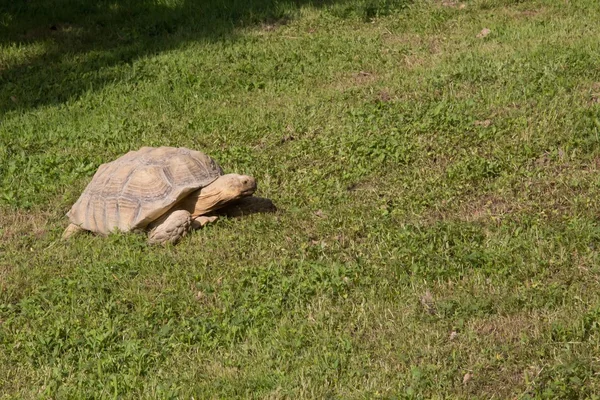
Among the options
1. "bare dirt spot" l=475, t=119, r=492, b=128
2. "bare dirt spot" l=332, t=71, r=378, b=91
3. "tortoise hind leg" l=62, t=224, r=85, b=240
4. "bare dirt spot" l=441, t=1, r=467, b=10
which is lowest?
"tortoise hind leg" l=62, t=224, r=85, b=240

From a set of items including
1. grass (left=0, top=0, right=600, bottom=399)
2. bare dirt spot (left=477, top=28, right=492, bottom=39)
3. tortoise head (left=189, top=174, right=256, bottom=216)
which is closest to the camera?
grass (left=0, top=0, right=600, bottom=399)

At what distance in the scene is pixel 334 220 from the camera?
898 centimetres

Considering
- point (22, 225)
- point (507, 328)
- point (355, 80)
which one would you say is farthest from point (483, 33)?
point (507, 328)

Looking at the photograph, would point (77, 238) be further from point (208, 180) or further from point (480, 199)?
point (480, 199)

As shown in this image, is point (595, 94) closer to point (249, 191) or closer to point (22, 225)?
point (249, 191)

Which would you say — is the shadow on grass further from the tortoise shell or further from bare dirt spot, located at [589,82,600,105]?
bare dirt spot, located at [589,82,600,105]

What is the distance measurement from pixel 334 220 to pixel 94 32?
34.3 ft

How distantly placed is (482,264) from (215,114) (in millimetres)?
6007

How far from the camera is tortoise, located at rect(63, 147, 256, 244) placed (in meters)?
9.13

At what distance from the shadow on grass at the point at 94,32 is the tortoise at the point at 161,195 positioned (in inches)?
217

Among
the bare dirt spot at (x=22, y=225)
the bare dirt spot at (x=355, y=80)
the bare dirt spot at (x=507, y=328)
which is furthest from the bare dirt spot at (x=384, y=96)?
the bare dirt spot at (x=507, y=328)

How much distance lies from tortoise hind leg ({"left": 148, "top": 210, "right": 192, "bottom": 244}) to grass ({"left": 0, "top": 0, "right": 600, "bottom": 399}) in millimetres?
126

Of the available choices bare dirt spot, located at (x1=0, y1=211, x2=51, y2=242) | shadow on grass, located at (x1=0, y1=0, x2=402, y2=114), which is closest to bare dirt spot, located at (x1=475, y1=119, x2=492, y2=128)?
bare dirt spot, located at (x1=0, y1=211, x2=51, y2=242)

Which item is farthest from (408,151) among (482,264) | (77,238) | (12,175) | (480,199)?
(12,175)
